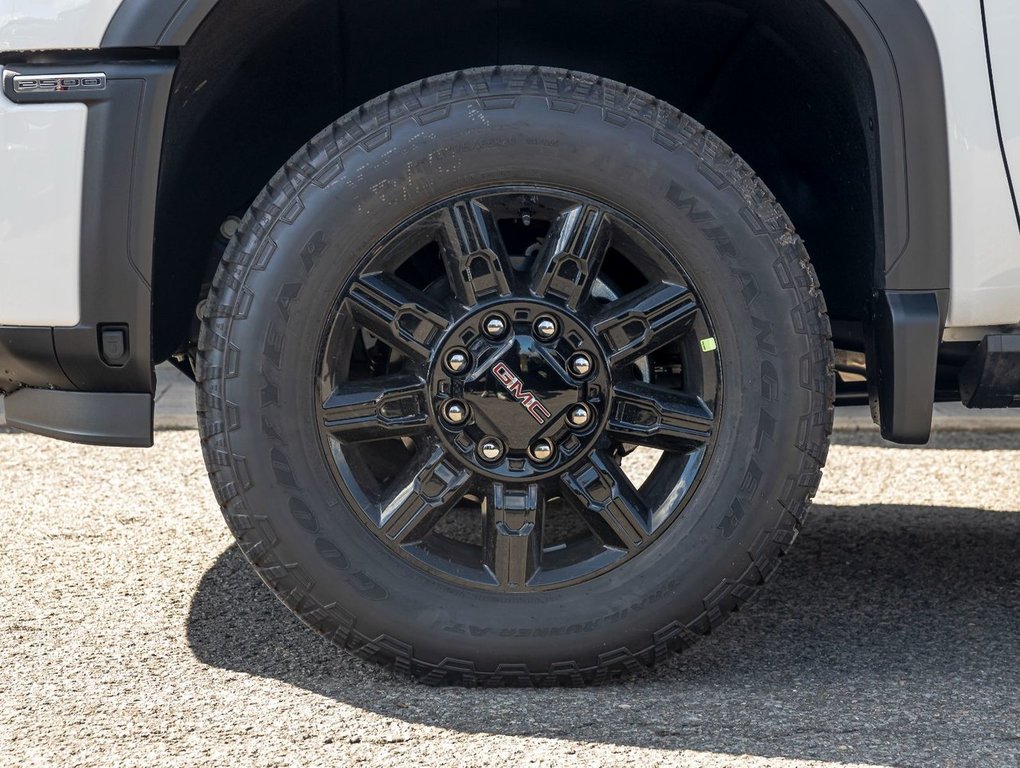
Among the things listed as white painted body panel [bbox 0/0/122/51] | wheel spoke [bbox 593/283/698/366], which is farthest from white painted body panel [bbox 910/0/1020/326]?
white painted body panel [bbox 0/0/122/51]

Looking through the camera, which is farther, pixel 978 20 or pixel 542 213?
pixel 542 213

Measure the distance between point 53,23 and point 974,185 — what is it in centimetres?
157

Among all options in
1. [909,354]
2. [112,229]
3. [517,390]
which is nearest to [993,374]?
[909,354]

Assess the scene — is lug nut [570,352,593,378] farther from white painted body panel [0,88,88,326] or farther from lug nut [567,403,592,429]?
white painted body panel [0,88,88,326]

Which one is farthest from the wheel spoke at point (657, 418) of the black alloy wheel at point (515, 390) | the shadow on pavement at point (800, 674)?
the shadow on pavement at point (800, 674)

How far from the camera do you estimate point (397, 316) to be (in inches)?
78.7

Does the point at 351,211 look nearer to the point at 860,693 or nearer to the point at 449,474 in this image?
the point at 449,474

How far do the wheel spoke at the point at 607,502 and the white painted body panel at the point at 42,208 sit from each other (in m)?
0.91

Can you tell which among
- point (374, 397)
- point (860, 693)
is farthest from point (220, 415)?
point (860, 693)

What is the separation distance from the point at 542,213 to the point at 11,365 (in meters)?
0.99

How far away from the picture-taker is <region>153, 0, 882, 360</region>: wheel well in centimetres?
211

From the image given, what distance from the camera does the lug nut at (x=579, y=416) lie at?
2.02 meters

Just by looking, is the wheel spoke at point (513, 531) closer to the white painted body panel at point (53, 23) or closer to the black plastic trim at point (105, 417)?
the black plastic trim at point (105, 417)

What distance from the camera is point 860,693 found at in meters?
2.03
